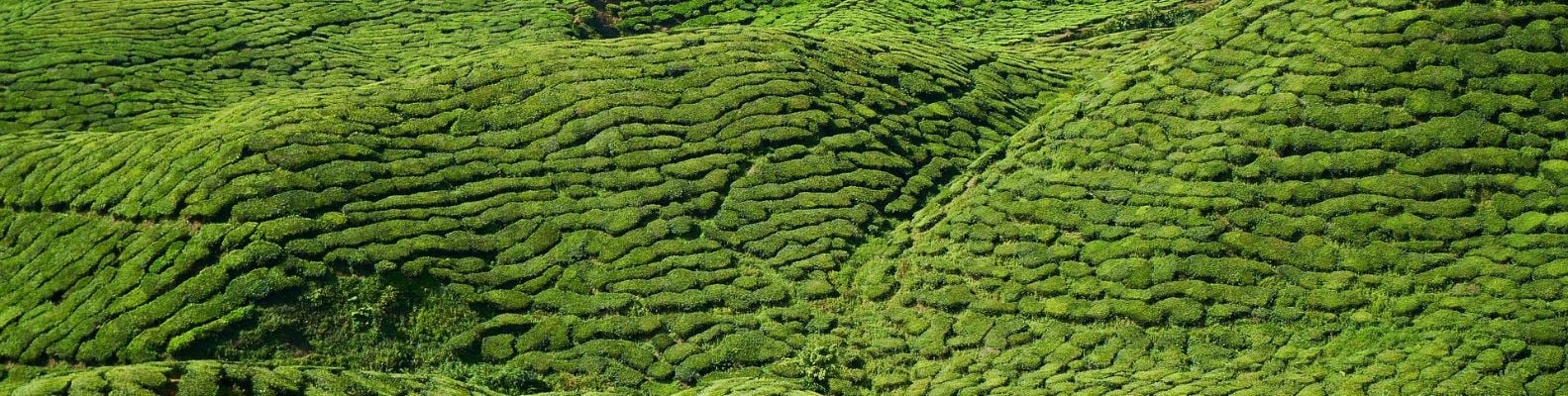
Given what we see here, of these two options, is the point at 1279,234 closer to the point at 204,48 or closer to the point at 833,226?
the point at 833,226

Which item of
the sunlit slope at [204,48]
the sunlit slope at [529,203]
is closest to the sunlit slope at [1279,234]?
the sunlit slope at [529,203]

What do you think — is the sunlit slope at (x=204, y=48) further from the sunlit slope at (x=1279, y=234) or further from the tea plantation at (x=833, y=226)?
the sunlit slope at (x=1279, y=234)

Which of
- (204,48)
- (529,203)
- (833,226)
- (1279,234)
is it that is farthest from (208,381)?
(204,48)

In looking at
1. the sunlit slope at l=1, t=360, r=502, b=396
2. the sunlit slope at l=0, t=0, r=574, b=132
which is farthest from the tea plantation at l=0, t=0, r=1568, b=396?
the sunlit slope at l=0, t=0, r=574, b=132

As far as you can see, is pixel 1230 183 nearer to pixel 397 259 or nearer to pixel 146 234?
pixel 397 259

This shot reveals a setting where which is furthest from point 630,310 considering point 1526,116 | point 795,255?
point 1526,116

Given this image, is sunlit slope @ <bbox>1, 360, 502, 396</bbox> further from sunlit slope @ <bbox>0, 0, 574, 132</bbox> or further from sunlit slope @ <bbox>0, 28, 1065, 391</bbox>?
sunlit slope @ <bbox>0, 0, 574, 132</bbox>
